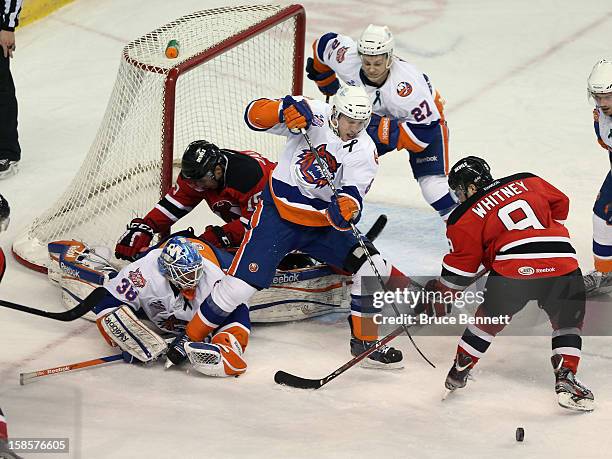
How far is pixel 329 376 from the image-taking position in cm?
451

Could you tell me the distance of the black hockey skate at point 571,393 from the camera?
168 inches

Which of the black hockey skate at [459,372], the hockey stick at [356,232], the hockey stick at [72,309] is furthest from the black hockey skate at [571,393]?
the hockey stick at [72,309]

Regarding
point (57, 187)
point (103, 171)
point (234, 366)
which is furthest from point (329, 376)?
point (57, 187)

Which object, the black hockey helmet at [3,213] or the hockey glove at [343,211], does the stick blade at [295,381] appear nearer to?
the hockey glove at [343,211]

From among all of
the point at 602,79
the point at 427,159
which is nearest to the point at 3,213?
the point at 427,159

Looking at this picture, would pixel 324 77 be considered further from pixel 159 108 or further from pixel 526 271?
pixel 526 271

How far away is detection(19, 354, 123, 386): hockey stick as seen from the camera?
14.5 ft

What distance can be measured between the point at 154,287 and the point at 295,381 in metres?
0.64

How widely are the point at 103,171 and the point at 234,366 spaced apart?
1232 mm

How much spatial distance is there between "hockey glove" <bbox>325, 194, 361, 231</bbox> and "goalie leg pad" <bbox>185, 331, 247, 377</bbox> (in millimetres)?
571

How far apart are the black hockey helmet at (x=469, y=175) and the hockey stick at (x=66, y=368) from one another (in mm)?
1347

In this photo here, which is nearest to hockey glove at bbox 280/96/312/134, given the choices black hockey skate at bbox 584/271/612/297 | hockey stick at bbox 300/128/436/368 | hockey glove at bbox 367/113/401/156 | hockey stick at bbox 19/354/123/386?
hockey stick at bbox 300/128/436/368

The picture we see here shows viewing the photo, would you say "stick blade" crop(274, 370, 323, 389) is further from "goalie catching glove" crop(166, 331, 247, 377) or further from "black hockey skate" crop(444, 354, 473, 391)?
"black hockey skate" crop(444, 354, 473, 391)

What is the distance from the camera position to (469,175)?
14.3ft
